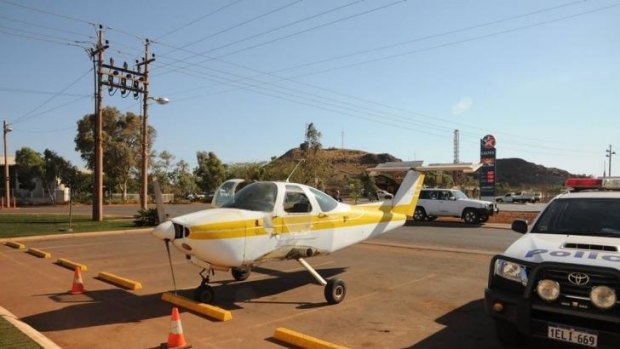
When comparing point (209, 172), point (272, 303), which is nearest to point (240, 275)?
point (272, 303)

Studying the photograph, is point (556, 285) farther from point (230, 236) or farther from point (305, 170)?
point (305, 170)

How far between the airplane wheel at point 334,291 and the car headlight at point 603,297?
13.8 feet

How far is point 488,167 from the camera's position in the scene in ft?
113

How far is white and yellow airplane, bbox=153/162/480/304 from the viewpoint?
7297 mm

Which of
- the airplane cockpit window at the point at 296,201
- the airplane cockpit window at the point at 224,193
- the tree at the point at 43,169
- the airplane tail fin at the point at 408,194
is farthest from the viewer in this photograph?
the tree at the point at 43,169

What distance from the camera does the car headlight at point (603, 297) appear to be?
4664mm

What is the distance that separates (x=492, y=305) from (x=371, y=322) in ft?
7.50

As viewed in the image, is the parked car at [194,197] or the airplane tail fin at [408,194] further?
the parked car at [194,197]

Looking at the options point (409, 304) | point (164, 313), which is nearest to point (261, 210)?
point (164, 313)

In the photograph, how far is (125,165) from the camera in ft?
206

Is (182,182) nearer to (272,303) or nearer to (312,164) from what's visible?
(312,164)

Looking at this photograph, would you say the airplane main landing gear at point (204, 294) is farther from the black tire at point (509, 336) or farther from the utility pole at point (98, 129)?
the utility pole at point (98, 129)

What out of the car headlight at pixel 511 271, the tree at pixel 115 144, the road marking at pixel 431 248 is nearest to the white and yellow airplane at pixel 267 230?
the car headlight at pixel 511 271

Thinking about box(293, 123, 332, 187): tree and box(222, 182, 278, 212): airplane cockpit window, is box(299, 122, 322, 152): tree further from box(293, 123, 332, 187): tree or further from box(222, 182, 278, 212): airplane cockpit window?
box(222, 182, 278, 212): airplane cockpit window
